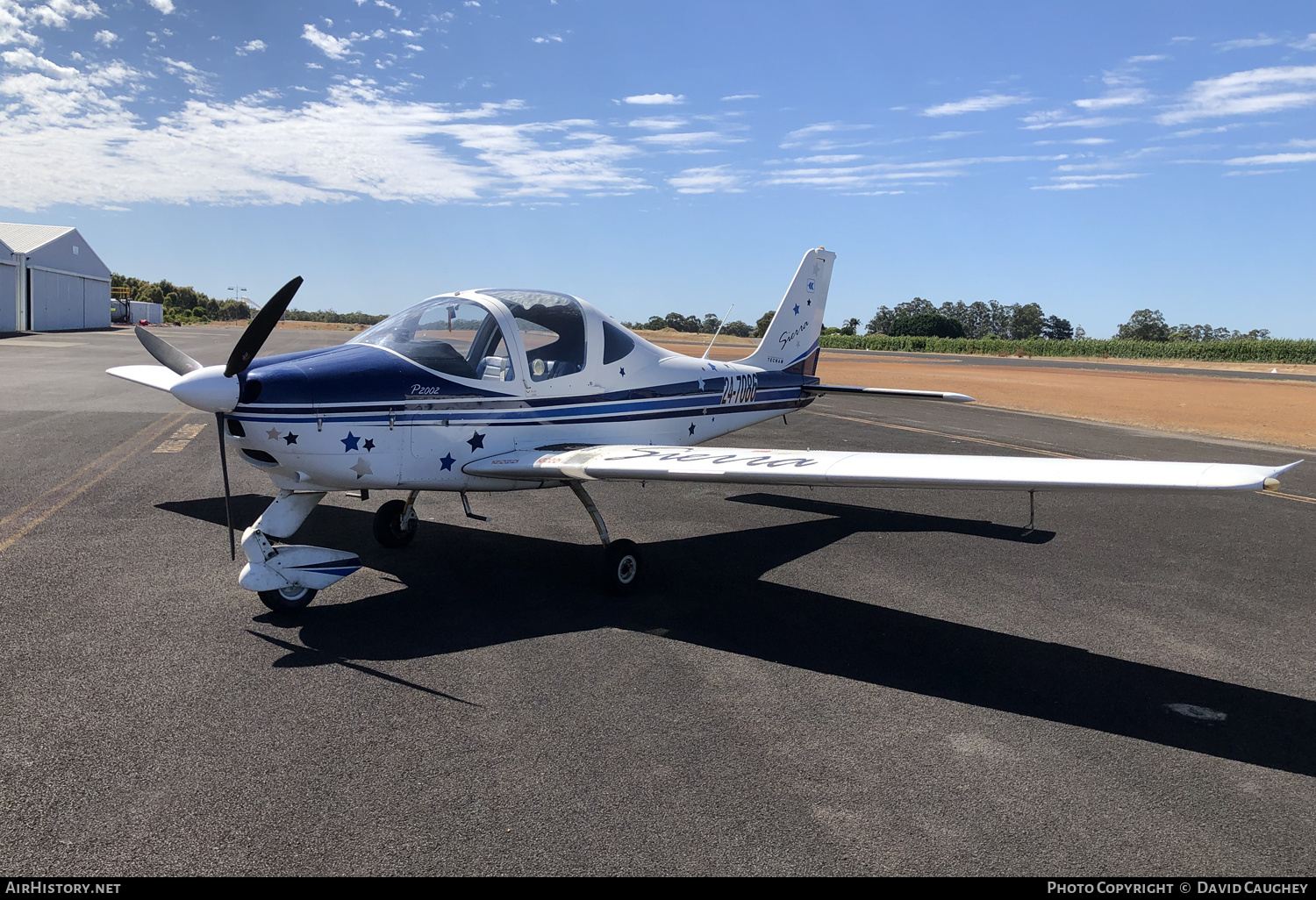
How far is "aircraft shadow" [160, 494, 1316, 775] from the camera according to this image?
477 centimetres

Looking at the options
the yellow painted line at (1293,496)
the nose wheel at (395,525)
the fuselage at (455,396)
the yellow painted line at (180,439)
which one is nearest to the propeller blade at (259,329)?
the fuselage at (455,396)

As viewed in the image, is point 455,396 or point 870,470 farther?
point 455,396

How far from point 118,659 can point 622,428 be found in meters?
4.61

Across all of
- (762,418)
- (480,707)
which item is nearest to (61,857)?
(480,707)

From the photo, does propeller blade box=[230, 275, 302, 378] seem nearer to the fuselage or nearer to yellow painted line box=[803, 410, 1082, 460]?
the fuselage

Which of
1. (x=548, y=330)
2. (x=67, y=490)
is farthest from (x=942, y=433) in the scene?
(x=67, y=490)

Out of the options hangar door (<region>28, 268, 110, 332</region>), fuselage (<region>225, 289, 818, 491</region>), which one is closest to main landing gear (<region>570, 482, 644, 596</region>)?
fuselage (<region>225, 289, 818, 491</region>)

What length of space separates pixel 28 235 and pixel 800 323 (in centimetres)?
7448

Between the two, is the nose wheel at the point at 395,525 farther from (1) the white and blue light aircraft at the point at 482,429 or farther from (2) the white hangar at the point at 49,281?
(2) the white hangar at the point at 49,281

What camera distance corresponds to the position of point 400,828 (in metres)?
3.43

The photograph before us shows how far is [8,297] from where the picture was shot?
5272cm

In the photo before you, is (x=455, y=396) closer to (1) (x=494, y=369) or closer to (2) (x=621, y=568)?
(1) (x=494, y=369)

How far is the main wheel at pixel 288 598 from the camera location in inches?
227

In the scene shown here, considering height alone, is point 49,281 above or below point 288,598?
above
